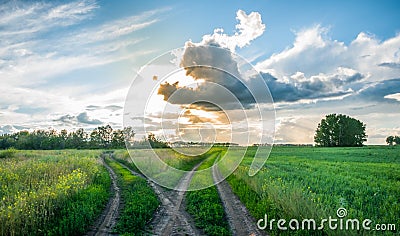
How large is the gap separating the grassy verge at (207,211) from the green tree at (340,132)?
8619 cm

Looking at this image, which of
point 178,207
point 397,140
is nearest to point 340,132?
point 397,140

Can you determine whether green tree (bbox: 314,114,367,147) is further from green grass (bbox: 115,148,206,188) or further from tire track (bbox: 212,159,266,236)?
tire track (bbox: 212,159,266,236)

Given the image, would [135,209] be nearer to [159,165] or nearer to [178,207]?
[178,207]

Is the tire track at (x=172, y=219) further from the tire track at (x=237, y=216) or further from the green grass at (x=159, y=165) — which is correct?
the green grass at (x=159, y=165)

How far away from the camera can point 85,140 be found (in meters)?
118

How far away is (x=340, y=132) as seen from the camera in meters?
91.6

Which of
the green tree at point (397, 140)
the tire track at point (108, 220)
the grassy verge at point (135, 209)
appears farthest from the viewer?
the green tree at point (397, 140)

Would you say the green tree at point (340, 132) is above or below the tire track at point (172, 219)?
above

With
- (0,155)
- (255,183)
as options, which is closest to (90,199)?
(255,183)

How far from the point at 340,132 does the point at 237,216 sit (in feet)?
295

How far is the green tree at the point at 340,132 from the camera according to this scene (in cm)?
9091

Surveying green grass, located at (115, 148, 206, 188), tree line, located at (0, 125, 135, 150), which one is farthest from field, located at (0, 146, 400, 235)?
tree line, located at (0, 125, 135, 150)

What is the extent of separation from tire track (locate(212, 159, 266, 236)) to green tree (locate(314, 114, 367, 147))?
84.9 metres

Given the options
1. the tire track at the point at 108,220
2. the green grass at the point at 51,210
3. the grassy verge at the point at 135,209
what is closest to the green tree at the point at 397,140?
the grassy verge at the point at 135,209
